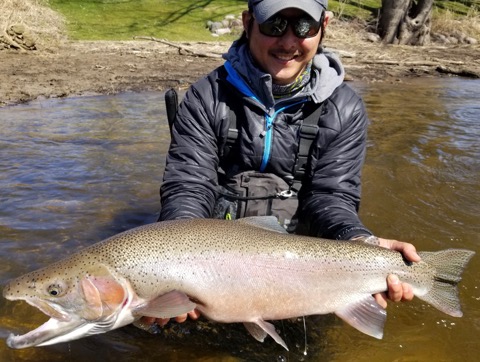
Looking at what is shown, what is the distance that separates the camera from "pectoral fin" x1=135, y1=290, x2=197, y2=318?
247 centimetres

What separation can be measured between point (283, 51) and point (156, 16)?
1865cm

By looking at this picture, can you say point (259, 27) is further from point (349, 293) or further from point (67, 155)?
point (67, 155)

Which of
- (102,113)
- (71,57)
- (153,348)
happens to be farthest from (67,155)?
(71,57)

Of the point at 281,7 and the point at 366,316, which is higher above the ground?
the point at 281,7

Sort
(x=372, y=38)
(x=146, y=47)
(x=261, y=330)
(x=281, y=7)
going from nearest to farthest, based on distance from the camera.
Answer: (x=261, y=330)
(x=281, y=7)
(x=146, y=47)
(x=372, y=38)

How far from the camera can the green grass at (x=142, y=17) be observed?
56.5ft

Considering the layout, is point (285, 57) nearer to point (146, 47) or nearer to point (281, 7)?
point (281, 7)

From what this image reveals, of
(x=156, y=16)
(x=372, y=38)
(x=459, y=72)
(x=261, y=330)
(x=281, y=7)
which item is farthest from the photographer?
(x=156, y=16)

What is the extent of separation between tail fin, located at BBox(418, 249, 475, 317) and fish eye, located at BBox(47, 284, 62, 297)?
6.08 feet

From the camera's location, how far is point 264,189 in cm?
354

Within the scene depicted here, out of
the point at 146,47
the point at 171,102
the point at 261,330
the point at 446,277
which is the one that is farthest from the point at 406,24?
the point at 261,330

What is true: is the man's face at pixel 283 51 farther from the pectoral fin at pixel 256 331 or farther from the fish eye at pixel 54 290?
the fish eye at pixel 54 290

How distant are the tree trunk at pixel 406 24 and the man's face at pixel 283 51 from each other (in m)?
17.8

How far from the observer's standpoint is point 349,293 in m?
2.80
